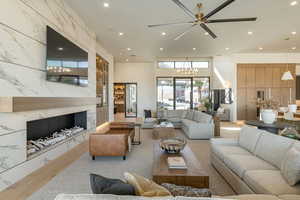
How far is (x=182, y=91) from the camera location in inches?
420

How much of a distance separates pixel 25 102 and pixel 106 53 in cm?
662

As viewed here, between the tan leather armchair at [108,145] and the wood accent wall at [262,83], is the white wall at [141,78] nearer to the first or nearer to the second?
the wood accent wall at [262,83]

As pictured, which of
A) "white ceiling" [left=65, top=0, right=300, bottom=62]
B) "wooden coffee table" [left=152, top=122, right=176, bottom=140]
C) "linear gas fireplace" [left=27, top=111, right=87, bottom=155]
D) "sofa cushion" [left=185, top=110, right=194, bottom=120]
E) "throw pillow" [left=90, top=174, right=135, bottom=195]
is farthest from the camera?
"sofa cushion" [left=185, top=110, right=194, bottom=120]

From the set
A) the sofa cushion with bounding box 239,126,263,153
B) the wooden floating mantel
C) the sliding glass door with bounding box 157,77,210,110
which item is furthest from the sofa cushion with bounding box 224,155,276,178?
the sliding glass door with bounding box 157,77,210,110

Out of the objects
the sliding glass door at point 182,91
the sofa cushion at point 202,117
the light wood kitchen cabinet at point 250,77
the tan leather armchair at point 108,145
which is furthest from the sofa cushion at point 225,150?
the light wood kitchen cabinet at point 250,77

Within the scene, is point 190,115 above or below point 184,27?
below

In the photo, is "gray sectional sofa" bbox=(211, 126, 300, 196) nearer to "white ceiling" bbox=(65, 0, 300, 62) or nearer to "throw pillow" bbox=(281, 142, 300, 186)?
"throw pillow" bbox=(281, 142, 300, 186)

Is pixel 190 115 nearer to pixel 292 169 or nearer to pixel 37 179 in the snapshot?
pixel 292 169

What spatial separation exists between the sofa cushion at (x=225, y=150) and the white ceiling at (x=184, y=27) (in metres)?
3.38

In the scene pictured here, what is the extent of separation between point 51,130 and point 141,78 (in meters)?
7.98

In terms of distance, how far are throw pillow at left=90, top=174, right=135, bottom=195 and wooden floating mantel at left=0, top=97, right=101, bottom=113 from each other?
88.8 inches

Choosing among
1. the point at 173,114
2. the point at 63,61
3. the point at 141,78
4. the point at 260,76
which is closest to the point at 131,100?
the point at 141,78

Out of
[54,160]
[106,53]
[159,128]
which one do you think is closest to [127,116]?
[106,53]

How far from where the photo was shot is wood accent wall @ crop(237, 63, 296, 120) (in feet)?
30.8
